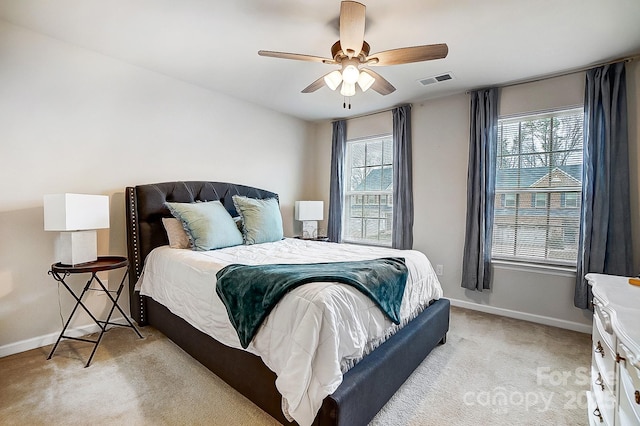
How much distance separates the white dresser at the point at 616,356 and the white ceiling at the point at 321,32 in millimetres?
1863

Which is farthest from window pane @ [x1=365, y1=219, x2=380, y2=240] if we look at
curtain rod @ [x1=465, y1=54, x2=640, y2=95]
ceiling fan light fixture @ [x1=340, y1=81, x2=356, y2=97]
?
ceiling fan light fixture @ [x1=340, y1=81, x2=356, y2=97]

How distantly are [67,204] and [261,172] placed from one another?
93.8 inches

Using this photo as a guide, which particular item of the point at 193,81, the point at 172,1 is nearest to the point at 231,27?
the point at 172,1

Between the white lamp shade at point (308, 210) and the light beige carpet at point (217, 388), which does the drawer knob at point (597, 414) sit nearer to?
the light beige carpet at point (217, 388)

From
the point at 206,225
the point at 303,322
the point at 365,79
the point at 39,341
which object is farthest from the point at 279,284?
the point at 39,341

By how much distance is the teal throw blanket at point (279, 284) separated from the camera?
1552 mm

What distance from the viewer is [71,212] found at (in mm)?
2154

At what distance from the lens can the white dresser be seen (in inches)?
36.9

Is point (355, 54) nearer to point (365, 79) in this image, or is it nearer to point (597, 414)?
point (365, 79)

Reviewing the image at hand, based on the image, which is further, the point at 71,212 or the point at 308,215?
the point at 308,215

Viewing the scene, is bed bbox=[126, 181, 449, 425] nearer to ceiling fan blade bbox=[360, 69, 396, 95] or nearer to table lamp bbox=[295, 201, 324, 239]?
table lamp bbox=[295, 201, 324, 239]

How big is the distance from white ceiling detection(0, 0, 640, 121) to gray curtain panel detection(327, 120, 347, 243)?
5.08 feet

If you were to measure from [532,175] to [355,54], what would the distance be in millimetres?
2432

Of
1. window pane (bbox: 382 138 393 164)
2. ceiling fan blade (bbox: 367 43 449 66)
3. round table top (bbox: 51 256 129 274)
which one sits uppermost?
ceiling fan blade (bbox: 367 43 449 66)
